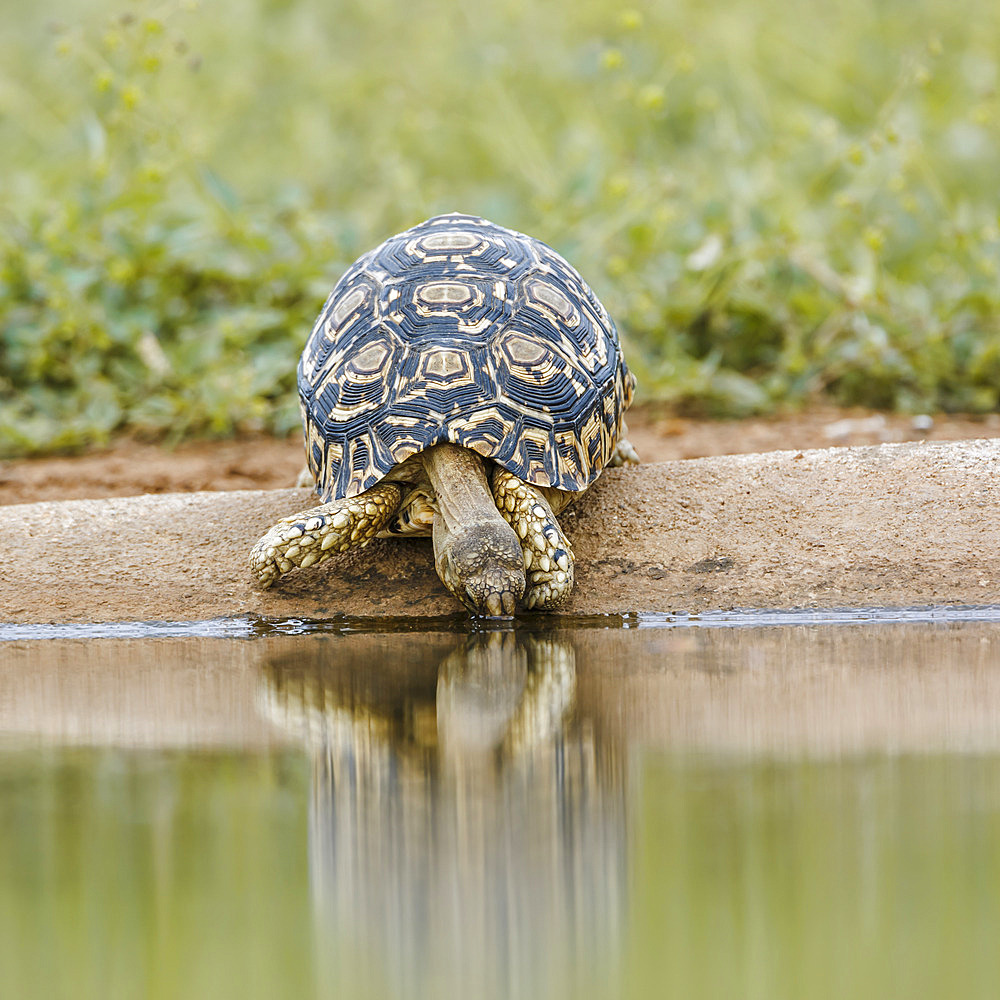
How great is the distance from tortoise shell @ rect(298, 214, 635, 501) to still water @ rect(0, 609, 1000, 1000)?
68cm

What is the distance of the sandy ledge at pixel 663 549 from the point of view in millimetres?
3938

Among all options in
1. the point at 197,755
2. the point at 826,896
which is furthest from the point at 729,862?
the point at 197,755

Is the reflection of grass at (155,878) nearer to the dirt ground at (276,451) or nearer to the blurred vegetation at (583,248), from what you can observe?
the dirt ground at (276,451)

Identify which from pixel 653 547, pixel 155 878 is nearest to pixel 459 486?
pixel 653 547

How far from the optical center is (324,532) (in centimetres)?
384

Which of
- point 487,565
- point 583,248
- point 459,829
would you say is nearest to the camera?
point 459,829

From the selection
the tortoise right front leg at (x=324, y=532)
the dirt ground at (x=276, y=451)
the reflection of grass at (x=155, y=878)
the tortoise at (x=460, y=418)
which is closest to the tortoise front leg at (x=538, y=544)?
the tortoise at (x=460, y=418)

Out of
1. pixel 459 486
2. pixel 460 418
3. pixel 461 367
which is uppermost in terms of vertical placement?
pixel 461 367

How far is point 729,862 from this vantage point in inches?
76.5

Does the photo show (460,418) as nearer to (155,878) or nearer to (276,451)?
(155,878)

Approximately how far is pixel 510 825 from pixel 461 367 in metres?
1.94

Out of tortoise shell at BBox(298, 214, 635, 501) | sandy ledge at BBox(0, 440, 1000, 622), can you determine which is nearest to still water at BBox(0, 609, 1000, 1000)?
sandy ledge at BBox(0, 440, 1000, 622)

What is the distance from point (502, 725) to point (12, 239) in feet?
18.0

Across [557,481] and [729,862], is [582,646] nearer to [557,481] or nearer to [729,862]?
[557,481]
